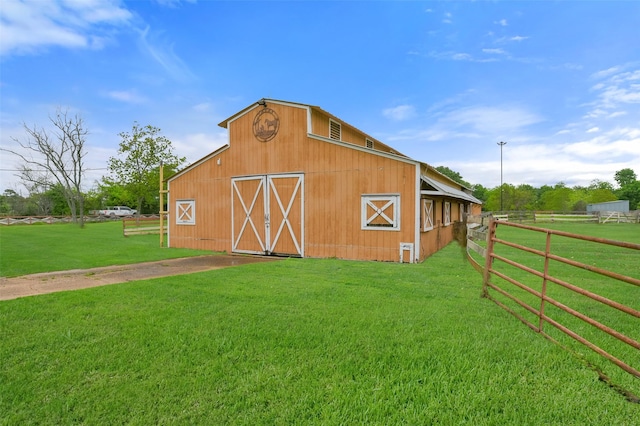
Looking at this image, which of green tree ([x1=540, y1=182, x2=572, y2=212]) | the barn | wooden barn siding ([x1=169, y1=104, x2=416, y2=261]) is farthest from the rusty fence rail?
green tree ([x1=540, y1=182, x2=572, y2=212])

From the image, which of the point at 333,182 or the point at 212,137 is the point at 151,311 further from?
the point at 212,137

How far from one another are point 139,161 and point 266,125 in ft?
85.9

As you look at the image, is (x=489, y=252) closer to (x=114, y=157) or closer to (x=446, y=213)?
(x=446, y=213)

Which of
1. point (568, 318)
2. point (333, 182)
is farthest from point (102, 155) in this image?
point (568, 318)

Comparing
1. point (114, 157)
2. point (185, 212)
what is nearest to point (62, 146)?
point (114, 157)

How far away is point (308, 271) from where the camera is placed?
7.19 meters

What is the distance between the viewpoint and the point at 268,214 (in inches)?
423

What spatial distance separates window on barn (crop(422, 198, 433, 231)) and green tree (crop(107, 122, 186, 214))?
91.8 ft

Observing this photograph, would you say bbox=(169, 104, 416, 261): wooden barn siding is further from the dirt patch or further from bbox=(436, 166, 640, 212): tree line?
bbox=(436, 166, 640, 212): tree line

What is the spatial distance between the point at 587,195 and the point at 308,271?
76785 millimetres

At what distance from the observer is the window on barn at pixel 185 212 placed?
1254 cm

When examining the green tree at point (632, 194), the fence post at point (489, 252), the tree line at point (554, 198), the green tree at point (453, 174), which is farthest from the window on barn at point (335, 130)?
the green tree at point (632, 194)

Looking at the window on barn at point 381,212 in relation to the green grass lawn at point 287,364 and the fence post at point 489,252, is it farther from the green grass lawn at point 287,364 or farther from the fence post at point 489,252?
the green grass lawn at point 287,364

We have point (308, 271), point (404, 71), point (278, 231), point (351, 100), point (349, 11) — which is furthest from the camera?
point (351, 100)
